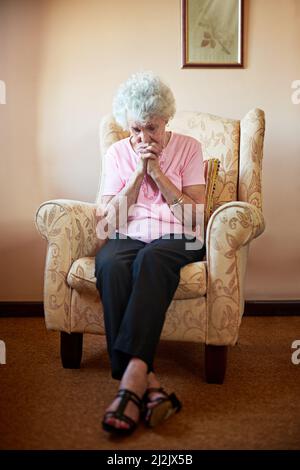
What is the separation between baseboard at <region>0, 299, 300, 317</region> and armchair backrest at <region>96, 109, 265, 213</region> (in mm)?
773

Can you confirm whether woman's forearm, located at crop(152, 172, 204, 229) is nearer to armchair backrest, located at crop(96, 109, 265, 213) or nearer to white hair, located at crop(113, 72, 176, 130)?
white hair, located at crop(113, 72, 176, 130)

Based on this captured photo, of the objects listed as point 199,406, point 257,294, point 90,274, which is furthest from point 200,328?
point 257,294

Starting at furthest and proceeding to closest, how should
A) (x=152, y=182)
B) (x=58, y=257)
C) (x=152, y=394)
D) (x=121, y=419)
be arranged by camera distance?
(x=152, y=182) → (x=58, y=257) → (x=152, y=394) → (x=121, y=419)

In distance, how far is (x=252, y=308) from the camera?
2.75 metres

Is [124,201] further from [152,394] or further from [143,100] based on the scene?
[152,394]

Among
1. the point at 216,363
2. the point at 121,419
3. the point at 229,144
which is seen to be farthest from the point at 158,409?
the point at 229,144

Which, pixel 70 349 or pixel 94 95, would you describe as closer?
pixel 70 349

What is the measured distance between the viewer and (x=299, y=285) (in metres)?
2.78

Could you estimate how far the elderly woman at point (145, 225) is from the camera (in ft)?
5.04

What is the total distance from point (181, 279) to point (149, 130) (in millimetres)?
590

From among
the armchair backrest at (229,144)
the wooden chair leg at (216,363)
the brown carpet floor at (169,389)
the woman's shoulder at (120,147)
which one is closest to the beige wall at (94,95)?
the armchair backrest at (229,144)

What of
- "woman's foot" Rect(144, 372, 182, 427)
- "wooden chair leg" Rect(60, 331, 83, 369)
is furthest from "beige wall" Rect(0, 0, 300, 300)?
"woman's foot" Rect(144, 372, 182, 427)

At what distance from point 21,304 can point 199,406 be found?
4.64ft

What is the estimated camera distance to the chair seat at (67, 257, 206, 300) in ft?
5.66
